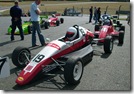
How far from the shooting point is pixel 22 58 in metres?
6.62

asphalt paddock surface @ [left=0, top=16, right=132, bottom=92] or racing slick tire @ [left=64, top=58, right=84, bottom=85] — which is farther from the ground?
racing slick tire @ [left=64, top=58, right=84, bottom=85]

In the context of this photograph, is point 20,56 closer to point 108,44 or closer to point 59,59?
point 59,59

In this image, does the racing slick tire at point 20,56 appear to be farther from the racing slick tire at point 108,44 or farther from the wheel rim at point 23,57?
the racing slick tire at point 108,44

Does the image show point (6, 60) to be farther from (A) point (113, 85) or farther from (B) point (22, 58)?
(A) point (113, 85)

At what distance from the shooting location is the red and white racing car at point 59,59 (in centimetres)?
523

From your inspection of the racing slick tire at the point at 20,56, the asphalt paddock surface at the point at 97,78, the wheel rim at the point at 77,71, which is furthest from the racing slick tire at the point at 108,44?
the racing slick tire at the point at 20,56

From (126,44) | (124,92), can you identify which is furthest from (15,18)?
(124,92)

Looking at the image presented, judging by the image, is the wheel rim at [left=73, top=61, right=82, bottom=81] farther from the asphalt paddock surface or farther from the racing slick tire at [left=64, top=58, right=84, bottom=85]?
the asphalt paddock surface

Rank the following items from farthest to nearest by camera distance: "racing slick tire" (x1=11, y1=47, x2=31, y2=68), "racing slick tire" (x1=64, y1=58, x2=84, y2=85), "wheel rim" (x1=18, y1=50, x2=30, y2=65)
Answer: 1. "wheel rim" (x1=18, y1=50, x2=30, y2=65)
2. "racing slick tire" (x1=11, y1=47, x2=31, y2=68)
3. "racing slick tire" (x1=64, y1=58, x2=84, y2=85)

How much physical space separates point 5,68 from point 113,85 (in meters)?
2.63

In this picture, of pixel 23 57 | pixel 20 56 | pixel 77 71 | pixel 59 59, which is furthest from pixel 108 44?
pixel 20 56

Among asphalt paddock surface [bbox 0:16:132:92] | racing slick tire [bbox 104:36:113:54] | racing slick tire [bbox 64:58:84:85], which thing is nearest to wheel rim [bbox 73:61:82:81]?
racing slick tire [bbox 64:58:84:85]

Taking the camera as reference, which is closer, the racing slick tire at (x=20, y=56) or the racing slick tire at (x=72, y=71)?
the racing slick tire at (x=72, y=71)

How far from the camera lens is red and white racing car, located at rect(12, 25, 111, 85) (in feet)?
17.2
